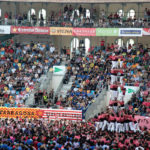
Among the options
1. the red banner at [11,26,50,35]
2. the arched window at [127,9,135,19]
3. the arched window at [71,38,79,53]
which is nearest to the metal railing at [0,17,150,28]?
the red banner at [11,26,50,35]

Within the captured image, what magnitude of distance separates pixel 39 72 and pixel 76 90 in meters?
5.04

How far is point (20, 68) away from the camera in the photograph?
144 ft

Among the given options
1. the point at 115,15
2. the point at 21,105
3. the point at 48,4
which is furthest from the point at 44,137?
the point at 48,4

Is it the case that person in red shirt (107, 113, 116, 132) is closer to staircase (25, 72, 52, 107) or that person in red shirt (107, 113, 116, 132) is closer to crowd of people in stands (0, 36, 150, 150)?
crowd of people in stands (0, 36, 150, 150)

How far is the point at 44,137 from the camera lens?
2225 centimetres

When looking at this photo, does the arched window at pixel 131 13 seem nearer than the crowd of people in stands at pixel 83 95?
No

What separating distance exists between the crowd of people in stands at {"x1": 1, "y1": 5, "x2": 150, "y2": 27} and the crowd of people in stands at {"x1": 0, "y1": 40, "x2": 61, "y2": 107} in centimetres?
264

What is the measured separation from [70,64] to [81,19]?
18.8 ft

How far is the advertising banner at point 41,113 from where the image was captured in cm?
3638

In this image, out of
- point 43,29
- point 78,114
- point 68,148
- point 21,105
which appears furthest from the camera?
point 43,29

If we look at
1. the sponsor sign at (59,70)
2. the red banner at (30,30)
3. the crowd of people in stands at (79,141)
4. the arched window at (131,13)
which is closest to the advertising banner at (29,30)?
the red banner at (30,30)

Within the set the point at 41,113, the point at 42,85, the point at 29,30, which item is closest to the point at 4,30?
the point at 29,30

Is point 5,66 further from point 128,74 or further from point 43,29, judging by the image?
point 128,74

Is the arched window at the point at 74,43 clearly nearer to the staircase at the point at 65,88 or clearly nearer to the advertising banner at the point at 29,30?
the advertising banner at the point at 29,30
